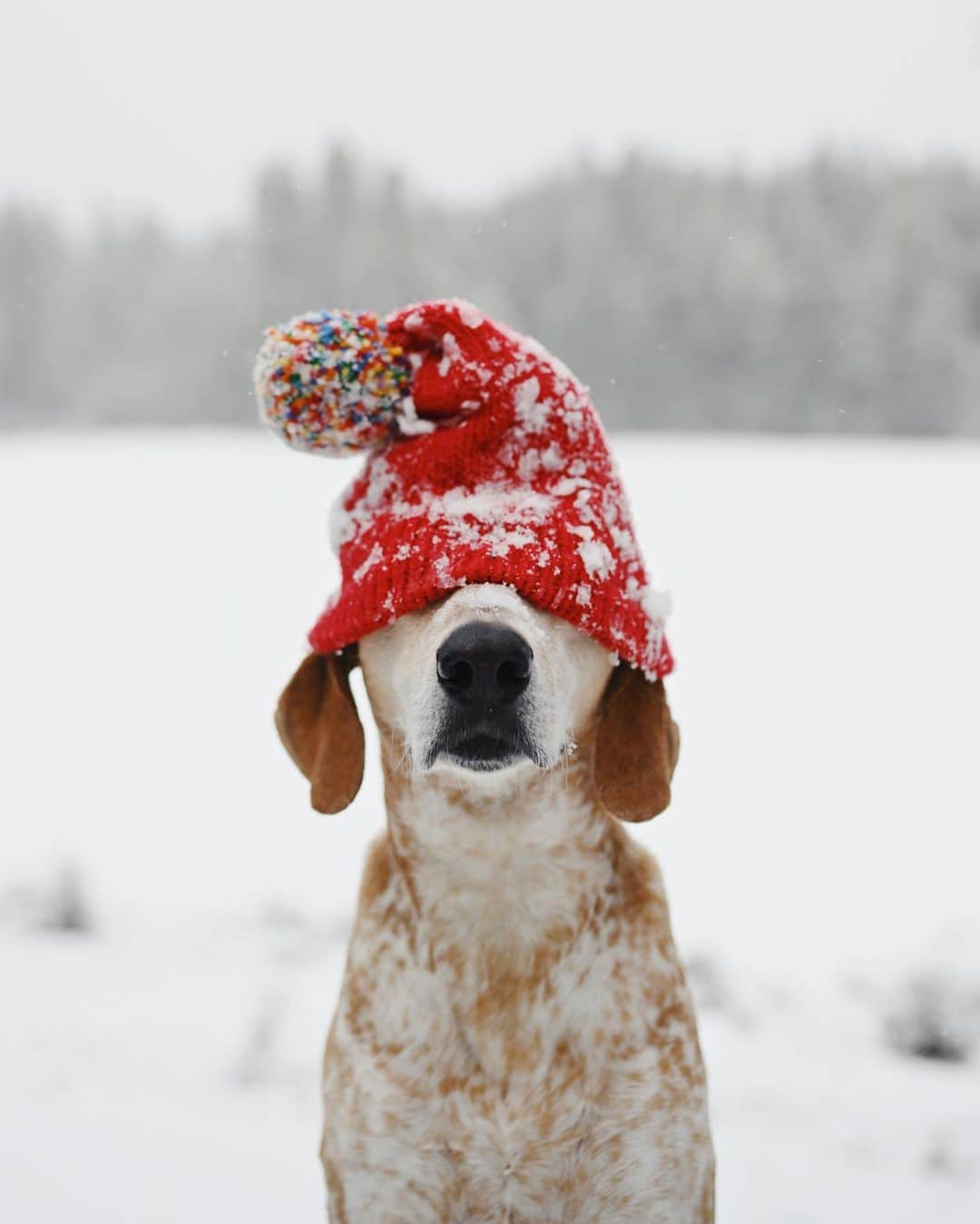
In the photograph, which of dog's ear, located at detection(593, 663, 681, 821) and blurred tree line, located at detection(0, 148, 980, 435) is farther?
blurred tree line, located at detection(0, 148, 980, 435)

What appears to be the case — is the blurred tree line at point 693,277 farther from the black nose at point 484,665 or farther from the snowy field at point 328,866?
the black nose at point 484,665

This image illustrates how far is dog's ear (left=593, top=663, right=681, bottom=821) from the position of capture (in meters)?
1.94

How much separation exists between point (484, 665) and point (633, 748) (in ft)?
1.64

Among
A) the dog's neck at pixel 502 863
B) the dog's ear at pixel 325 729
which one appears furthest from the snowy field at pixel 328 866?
the dog's ear at pixel 325 729

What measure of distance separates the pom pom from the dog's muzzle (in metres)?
0.50

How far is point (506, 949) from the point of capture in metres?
1.97

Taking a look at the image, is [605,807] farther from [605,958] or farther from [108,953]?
[108,953]

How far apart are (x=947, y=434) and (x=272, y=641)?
12099mm

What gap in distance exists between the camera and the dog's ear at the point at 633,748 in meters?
1.94

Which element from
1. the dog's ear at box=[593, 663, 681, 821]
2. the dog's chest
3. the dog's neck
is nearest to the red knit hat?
the dog's ear at box=[593, 663, 681, 821]

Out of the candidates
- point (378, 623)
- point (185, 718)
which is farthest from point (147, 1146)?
point (185, 718)

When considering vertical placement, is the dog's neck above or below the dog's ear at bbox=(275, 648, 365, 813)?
below

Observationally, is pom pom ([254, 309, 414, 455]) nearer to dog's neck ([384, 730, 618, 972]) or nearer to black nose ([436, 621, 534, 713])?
black nose ([436, 621, 534, 713])

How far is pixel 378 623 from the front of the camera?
1762 millimetres
